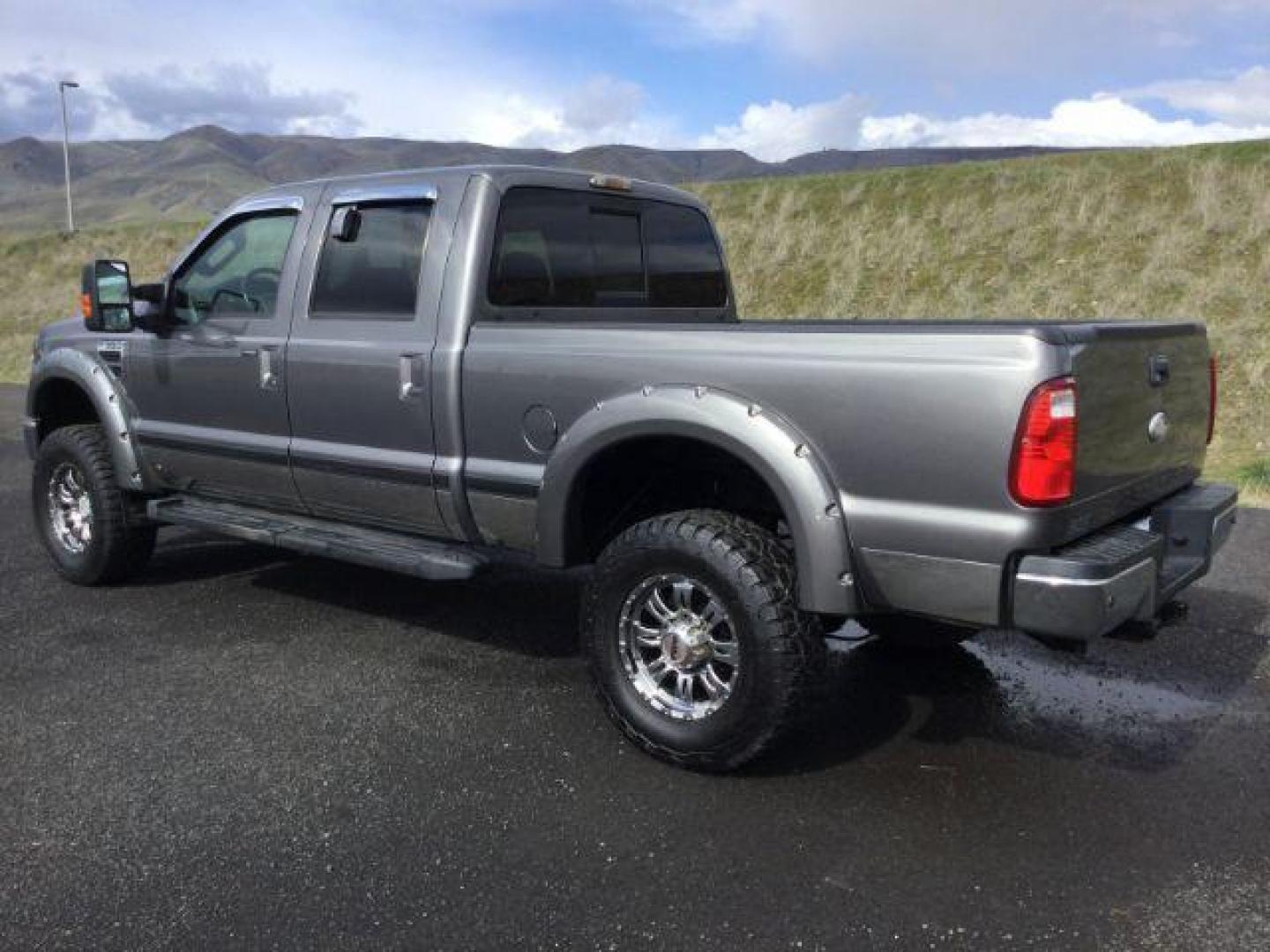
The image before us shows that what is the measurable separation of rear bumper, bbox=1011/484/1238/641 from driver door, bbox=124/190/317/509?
310cm

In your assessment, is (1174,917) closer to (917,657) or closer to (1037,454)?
(1037,454)

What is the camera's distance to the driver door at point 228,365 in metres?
4.68

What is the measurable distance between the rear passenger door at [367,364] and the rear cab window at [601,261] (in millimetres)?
324

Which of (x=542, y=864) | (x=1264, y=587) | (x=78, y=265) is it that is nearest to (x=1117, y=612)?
(x=542, y=864)

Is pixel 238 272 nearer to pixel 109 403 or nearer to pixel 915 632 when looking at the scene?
pixel 109 403

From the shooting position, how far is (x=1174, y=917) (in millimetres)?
2764

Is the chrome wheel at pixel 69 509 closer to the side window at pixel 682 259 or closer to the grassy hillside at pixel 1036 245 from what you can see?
the side window at pixel 682 259

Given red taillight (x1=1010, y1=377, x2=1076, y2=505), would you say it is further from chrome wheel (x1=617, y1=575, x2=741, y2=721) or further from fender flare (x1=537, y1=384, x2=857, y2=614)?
chrome wheel (x1=617, y1=575, x2=741, y2=721)

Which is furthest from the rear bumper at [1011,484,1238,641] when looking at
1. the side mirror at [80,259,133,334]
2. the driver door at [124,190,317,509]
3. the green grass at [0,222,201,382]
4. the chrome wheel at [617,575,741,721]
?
the green grass at [0,222,201,382]

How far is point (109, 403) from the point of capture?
5.39 m

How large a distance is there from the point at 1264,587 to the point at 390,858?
4.71 meters

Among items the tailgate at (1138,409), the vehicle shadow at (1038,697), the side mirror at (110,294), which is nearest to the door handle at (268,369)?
the side mirror at (110,294)

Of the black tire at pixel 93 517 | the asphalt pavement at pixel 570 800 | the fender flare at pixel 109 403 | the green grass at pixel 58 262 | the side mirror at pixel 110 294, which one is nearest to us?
the asphalt pavement at pixel 570 800

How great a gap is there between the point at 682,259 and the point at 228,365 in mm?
2094
